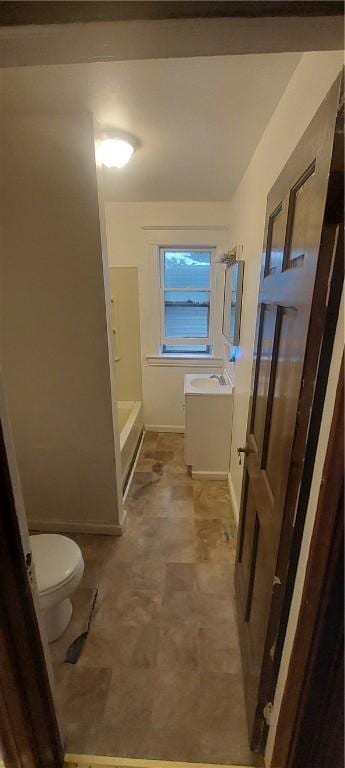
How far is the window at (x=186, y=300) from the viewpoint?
3275 mm

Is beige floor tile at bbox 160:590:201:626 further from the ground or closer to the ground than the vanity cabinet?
closer to the ground

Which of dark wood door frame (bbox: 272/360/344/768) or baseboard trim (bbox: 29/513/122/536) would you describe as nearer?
dark wood door frame (bbox: 272/360/344/768)

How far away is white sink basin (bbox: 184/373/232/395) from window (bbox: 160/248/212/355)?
0.61 m

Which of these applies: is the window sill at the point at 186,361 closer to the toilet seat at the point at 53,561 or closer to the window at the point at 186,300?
the window at the point at 186,300

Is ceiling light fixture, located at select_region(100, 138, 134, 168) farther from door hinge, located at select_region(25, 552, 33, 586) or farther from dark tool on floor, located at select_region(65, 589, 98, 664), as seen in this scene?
dark tool on floor, located at select_region(65, 589, 98, 664)

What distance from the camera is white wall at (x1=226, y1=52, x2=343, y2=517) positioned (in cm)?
97

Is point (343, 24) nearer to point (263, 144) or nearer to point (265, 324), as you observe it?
point (265, 324)

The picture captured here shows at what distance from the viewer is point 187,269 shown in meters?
3.32

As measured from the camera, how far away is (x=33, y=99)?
132 centimetres

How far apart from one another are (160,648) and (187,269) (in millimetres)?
3045

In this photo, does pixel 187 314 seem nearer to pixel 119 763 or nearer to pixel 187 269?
pixel 187 269

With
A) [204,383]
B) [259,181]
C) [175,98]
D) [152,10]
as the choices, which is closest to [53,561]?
[152,10]

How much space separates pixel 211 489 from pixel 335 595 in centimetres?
205

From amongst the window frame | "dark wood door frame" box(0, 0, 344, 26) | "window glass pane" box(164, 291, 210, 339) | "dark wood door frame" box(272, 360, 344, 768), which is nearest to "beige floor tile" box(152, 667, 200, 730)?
"dark wood door frame" box(272, 360, 344, 768)
